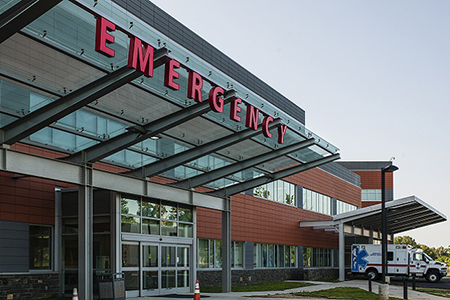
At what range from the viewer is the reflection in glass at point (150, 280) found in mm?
23312

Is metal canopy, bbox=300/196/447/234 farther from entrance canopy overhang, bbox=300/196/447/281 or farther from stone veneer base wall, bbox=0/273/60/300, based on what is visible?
stone veneer base wall, bbox=0/273/60/300

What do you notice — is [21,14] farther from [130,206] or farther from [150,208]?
[150,208]

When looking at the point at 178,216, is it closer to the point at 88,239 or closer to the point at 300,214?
the point at 88,239

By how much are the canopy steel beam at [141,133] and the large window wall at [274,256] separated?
19.5m

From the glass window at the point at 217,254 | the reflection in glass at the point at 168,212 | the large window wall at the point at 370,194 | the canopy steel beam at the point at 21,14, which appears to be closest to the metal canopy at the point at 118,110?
the canopy steel beam at the point at 21,14

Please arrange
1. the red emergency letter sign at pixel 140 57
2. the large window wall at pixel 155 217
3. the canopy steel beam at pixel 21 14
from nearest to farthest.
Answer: the canopy steel beam at pixel 21 14 → the red emergency letter sign at pixel 140 57 → the large window wall at pixel 155 217

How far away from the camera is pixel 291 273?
1660 inches

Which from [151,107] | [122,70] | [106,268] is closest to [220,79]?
[151,107]

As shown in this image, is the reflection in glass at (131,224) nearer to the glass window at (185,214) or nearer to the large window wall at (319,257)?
the glass window at (185,214)

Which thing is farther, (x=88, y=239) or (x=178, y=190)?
(x=178, y=190)

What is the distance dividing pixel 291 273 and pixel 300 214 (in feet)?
14.9

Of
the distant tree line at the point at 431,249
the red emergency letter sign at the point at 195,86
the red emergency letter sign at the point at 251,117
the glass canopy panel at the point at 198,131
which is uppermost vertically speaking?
the red emergency letter sign at the point at 195,86

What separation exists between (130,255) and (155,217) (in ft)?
6.86

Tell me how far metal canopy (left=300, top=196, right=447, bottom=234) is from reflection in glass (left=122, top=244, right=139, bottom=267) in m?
20.0
